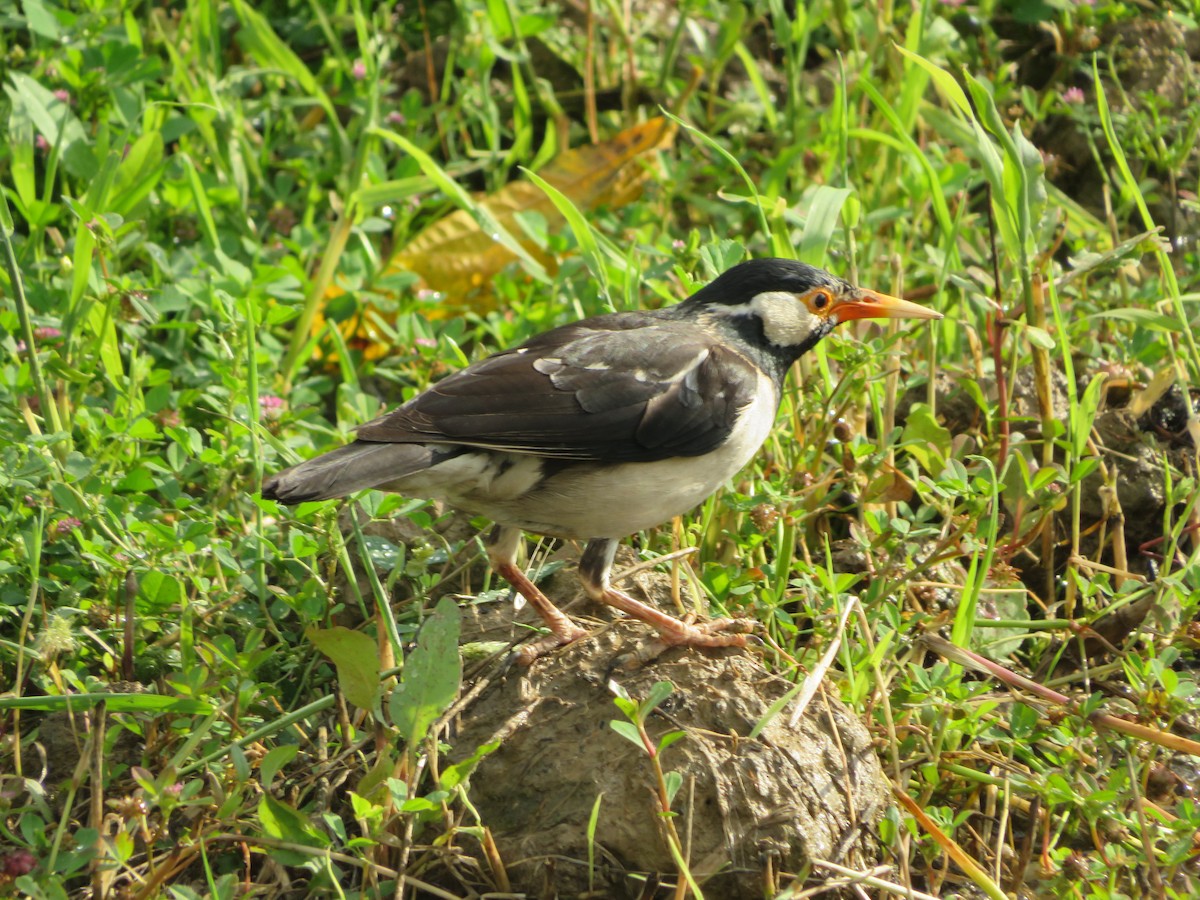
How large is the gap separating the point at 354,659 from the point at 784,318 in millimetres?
2008

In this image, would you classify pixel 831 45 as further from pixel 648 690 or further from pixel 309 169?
pixel 648 690

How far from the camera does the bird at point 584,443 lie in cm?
406

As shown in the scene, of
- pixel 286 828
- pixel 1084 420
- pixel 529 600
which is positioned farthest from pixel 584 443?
pixel 1084 420

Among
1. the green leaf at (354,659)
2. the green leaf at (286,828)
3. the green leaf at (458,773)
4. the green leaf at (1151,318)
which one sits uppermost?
the green leaf at (1151,318)

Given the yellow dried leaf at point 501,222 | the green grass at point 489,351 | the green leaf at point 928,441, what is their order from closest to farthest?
the green grass at point 489,351 → the green leaf at point 928,441 → the yellow dried leaf at point 501,222

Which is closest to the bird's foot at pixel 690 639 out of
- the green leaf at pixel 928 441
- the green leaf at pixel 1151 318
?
the green leaf at pixel 928 441

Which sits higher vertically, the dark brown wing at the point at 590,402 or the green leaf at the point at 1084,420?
the dark brown wing at the point at 590,402

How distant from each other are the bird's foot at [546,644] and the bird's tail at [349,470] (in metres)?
0.59

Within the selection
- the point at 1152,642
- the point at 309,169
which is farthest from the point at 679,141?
the point at 1152,642

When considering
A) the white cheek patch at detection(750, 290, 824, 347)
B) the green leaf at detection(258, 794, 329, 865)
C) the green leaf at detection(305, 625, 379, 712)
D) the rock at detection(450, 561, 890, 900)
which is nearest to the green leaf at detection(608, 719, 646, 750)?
the rock at detection(450, 561, 890, 900)

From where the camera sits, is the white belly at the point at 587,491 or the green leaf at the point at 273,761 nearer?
the green leaf at the point at 273,761

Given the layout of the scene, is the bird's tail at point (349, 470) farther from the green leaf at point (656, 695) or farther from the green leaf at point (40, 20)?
the green leaf at point (40, 20)

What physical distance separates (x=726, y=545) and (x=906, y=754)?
105cm

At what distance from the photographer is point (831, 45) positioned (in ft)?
24.4
